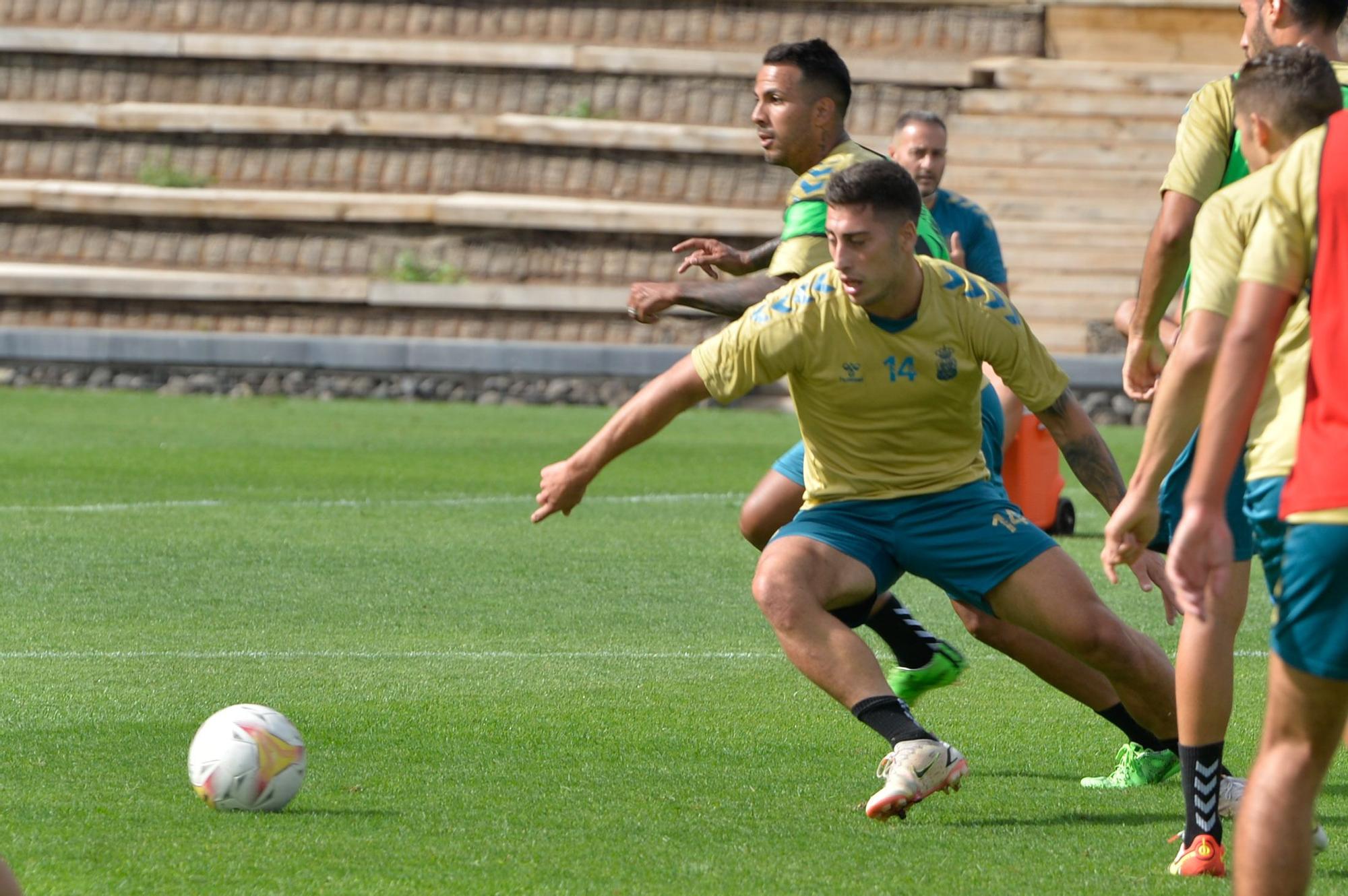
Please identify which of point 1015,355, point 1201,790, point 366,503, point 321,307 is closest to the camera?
point 1201,790

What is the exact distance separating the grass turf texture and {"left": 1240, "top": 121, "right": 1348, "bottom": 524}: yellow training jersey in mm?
1721

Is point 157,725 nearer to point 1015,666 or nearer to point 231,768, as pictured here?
point 231,768

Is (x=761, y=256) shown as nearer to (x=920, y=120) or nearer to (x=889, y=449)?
(x=889, y=449)

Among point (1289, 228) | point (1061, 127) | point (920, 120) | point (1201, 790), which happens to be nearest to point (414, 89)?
point (1061, 127)

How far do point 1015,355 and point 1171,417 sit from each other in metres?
1.57

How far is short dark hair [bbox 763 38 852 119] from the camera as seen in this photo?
666 cm

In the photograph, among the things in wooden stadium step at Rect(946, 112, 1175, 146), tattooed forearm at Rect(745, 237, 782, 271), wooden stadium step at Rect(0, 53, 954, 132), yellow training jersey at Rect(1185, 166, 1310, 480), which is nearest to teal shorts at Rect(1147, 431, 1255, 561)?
yellow training jersey at Rect(1185, 166, 1310, 480)

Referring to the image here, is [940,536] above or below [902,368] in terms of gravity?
below

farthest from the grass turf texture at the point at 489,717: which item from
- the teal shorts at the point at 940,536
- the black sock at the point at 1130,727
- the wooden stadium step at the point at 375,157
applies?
the wooden stadium step at the point at 375,157

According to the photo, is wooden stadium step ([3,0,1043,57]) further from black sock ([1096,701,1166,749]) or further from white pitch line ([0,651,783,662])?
black sock ([1096,701,1166,749])

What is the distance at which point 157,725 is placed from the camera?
6289 millimetres

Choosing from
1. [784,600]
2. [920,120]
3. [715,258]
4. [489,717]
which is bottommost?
[489,717]

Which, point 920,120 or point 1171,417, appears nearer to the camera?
point 1171,417

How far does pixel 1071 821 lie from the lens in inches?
211
